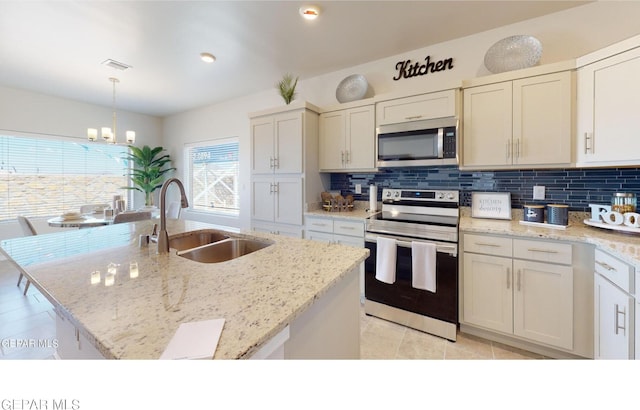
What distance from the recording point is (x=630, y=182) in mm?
1888

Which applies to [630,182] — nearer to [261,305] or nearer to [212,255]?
[261,305]

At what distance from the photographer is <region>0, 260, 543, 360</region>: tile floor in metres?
1.83

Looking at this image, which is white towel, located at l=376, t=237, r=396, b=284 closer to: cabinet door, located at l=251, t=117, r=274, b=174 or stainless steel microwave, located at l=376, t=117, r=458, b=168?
stainless steel microwave, located at l=376, t=117, r=458, b=168

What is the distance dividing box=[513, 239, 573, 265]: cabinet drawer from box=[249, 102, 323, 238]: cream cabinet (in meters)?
1.94

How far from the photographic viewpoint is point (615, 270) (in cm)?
140

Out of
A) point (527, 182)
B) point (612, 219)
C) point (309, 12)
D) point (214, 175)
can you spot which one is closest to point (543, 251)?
point (612, 219)

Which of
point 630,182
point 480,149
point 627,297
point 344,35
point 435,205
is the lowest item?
point 627,297

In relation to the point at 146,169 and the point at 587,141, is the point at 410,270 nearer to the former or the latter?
the point at 587,141

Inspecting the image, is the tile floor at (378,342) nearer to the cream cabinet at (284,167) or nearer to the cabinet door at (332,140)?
the cream cabinet at (284,167)

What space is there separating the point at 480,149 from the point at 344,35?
64.5 inches

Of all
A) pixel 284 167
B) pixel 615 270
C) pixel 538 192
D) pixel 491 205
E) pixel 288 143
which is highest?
pixel 288 143

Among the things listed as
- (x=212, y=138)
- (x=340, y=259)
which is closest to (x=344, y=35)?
(x=340, y=259)

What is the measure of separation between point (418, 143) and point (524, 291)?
1.45 meters

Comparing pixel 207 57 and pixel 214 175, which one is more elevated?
pixel 207 57
